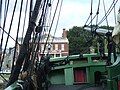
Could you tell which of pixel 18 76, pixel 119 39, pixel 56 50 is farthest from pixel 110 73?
pixel 56 50

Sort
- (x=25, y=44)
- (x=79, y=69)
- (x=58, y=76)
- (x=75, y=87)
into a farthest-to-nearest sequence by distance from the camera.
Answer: (x=58, y=76) → (x=79, y=69) → (x=75, y=87) → (x=25, y=44)

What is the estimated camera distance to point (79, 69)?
1106cm

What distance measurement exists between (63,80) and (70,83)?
433 mm

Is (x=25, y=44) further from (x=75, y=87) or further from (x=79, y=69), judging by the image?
(x=79, y=69)

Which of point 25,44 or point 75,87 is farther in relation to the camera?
point 75,87

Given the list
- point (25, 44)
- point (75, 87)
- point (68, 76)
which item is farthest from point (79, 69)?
point (25, 44)

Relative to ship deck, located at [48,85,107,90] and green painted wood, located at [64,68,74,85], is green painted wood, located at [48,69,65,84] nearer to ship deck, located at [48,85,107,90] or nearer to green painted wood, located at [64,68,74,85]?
green painted wood, located at [64,68,74,85]

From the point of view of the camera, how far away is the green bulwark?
1075 centimetres

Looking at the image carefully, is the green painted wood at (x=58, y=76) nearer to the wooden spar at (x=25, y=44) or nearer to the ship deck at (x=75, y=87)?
the ship deck at (x=75, y=87)

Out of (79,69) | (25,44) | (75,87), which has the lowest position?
(75,87)

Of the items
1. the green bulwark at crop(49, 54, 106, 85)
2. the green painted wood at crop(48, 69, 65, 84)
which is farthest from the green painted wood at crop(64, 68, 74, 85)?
the green painted wood at crop(48, 69, 65, 84)

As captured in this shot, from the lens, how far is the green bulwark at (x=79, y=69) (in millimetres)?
10750

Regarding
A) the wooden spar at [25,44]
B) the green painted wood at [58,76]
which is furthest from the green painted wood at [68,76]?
the wooden spar at [25,44]

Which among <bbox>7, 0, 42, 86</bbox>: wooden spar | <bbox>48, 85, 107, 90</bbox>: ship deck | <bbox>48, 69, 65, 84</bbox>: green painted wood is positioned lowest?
<bbox>48, 85, 107, 90</bbox>: ship deck
